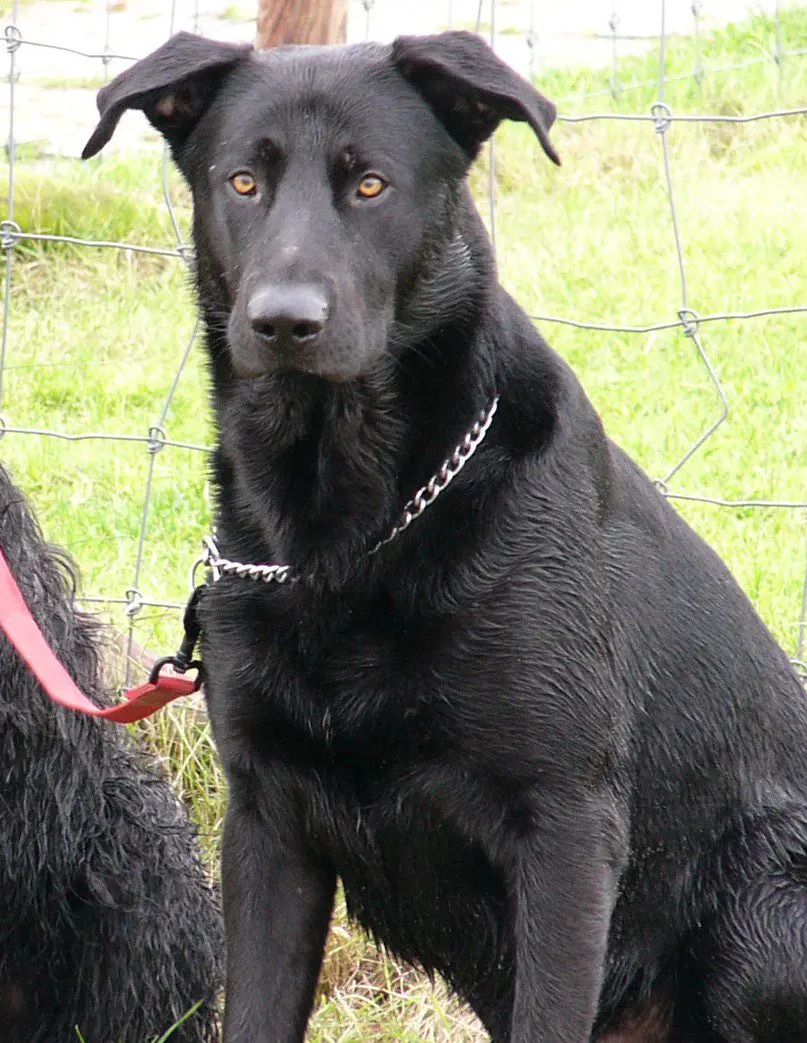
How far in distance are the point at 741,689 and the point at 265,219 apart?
1077mm

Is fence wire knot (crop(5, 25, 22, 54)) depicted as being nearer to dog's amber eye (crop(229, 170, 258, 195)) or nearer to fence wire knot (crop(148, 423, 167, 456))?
fence wire knot (crop(148, 423, 167, 456))

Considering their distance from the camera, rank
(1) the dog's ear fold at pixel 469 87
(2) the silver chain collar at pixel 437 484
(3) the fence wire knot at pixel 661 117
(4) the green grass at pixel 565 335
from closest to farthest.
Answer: (1) the dog's ear fold at pixel 469 87
(2) the silver chain collar at pixel 437 484
(3) the fence wire knot at pixel 661 117
(4) the green grass at pixel 565 335

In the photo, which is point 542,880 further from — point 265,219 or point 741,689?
point 265,219

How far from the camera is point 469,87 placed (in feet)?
7.15

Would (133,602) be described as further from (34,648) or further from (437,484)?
(437,484)

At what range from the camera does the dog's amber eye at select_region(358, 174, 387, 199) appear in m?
2.17

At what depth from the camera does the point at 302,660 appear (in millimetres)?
2281

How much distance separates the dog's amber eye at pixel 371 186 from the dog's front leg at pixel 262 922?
3.04 feet

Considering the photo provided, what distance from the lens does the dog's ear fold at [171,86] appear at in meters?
2.17

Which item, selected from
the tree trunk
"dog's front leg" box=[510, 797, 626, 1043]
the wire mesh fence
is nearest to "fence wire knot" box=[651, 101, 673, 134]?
the wire mesh fence

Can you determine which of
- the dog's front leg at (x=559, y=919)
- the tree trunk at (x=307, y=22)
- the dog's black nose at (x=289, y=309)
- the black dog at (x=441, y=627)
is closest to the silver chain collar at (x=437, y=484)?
the black dog at (x=441, y=627)

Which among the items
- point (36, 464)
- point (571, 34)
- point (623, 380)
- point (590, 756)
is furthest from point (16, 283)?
point (590, 756)

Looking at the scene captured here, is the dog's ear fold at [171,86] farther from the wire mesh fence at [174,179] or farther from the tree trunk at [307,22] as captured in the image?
the tree trunk at [307,22]

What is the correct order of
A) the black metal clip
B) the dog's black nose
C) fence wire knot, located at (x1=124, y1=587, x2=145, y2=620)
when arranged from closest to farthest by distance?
the dog's black nose, the black metal clip, fence wire knot, located at (x1=124, y1=587, x2=145, y2=620)
